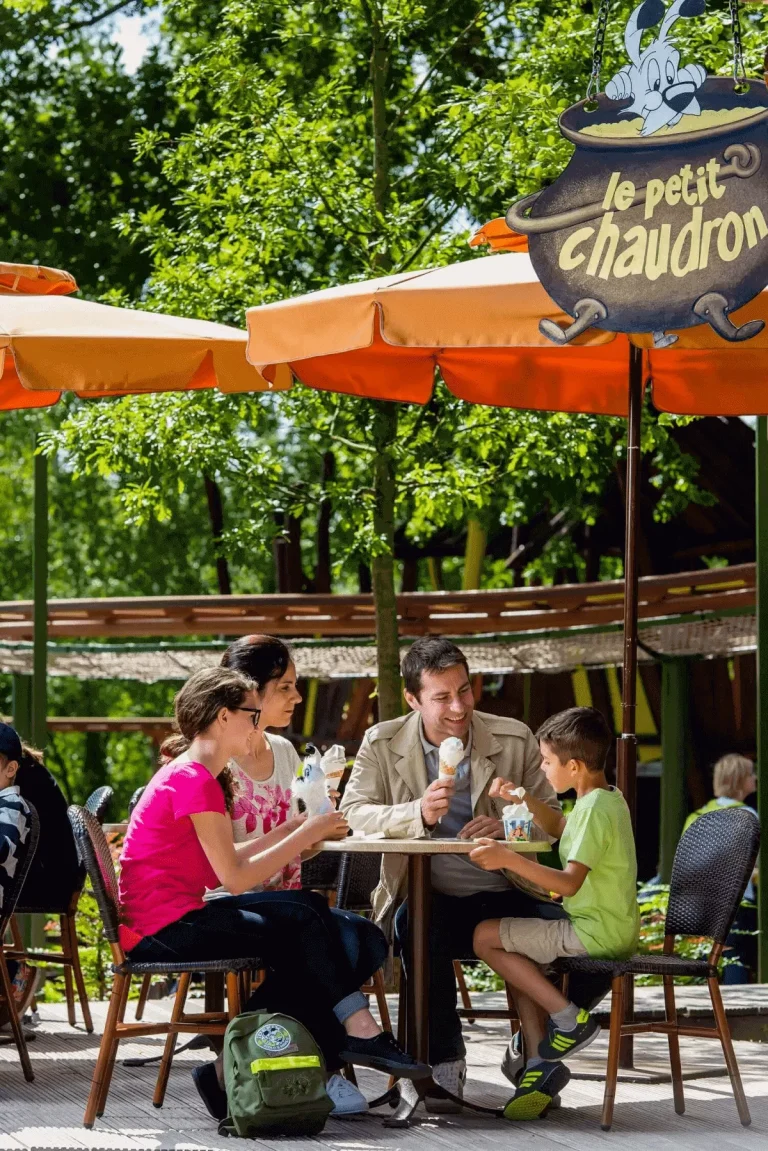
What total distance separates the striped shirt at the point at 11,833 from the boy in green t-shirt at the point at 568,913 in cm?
157

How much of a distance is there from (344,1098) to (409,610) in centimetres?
1112

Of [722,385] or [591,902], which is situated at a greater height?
[722,385]

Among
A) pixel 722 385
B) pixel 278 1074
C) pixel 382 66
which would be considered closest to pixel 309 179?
pixel 382 66

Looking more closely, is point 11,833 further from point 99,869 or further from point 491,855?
point 491,855

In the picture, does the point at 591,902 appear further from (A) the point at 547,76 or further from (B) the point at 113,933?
(A) the point at 547,76

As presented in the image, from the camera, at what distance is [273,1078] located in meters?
5.13

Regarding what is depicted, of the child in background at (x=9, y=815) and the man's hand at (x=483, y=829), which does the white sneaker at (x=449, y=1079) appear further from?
the child in background at (x=9, y=815)

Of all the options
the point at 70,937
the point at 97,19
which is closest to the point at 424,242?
the point at 70,937

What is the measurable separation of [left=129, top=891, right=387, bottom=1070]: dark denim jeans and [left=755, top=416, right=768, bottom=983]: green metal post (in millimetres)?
4028

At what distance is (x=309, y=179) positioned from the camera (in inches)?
382

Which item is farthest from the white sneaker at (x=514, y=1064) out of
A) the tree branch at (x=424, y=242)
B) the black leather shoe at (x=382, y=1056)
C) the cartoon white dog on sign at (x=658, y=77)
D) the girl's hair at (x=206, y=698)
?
the tree branch at (x=424, y=242)

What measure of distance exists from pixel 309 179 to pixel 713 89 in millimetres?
4252

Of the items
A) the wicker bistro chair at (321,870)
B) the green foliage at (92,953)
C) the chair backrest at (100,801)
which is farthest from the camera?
the green foliage at (92,953)

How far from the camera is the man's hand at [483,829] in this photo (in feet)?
18.0
